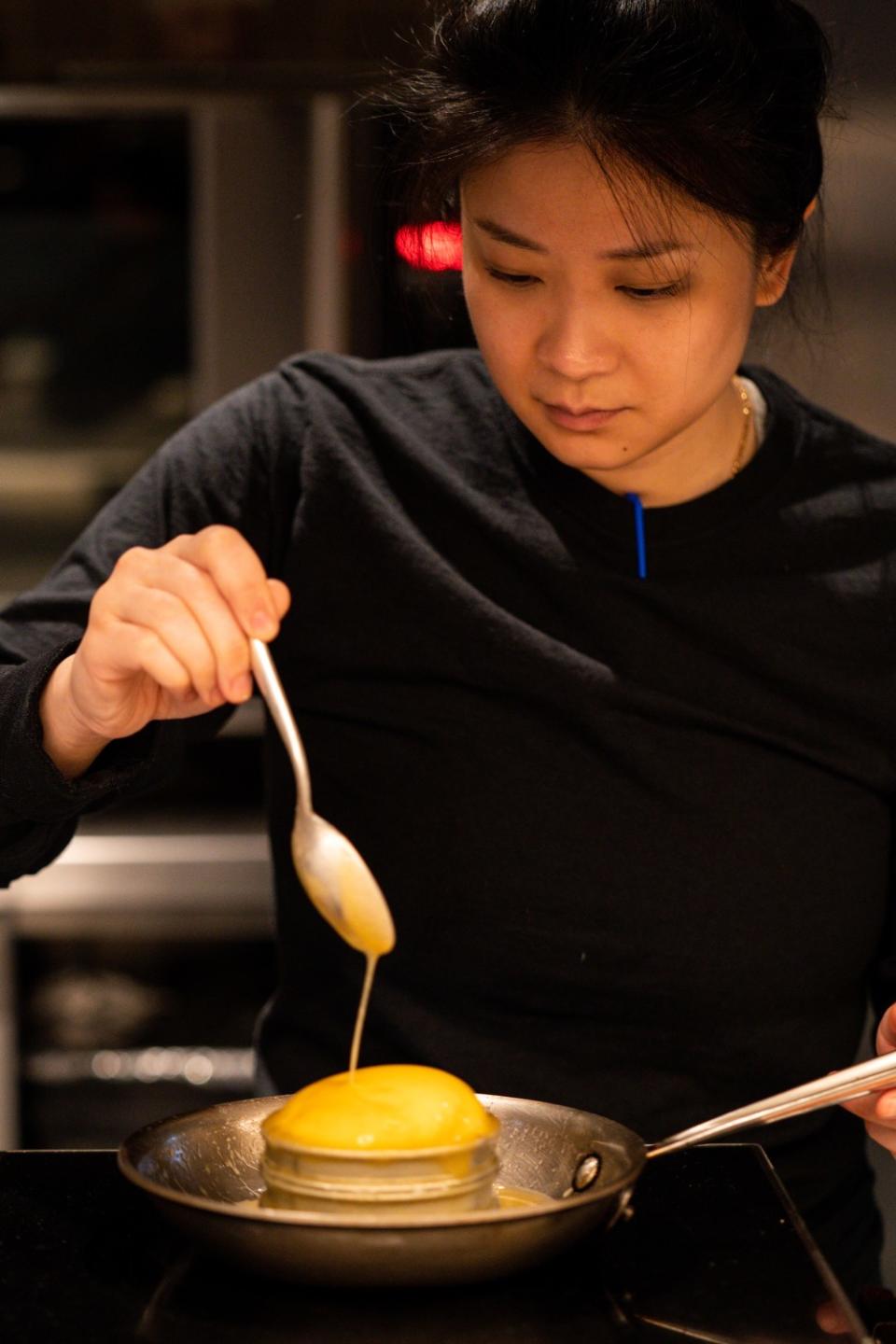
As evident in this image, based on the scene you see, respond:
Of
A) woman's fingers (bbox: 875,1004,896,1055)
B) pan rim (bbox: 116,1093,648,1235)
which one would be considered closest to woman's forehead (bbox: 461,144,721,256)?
woman's fingers (bbox: 875,1004,896,1055)

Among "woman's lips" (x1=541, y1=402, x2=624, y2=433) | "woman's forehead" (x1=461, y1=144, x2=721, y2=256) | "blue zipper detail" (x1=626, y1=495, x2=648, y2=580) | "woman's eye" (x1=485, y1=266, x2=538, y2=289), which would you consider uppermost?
"woman's forehead" (x1=461, y1=144, x2=721, y2=256)

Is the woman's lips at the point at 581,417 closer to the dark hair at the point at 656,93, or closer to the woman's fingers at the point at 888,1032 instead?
the dark hair at the point at 656,93

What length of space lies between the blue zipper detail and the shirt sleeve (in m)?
0.26

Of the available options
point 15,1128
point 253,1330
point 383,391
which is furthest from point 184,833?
point 253,1330

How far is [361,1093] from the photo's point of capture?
78 cm

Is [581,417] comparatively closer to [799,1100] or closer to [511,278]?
[511,278]

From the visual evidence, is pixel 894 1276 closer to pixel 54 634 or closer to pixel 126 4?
pixel 54 634

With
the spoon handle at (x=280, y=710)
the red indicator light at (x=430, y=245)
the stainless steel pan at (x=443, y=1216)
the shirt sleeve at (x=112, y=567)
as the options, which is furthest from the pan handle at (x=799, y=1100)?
the red indicator light at (x=430, y=245)

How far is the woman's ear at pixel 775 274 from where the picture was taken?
→ 1.19m

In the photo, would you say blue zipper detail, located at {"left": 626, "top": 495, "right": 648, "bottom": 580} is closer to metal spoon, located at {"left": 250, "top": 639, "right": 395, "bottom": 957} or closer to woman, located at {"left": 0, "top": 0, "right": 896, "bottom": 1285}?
woman, located at {"left": 0, "top": 0, "right": 896, "bottom": 1285}

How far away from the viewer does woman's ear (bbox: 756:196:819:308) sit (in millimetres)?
1189

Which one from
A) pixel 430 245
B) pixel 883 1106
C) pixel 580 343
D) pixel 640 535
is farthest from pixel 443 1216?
pixel 430 245

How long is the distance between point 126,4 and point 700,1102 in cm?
156

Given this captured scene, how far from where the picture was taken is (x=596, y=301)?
108 cm
